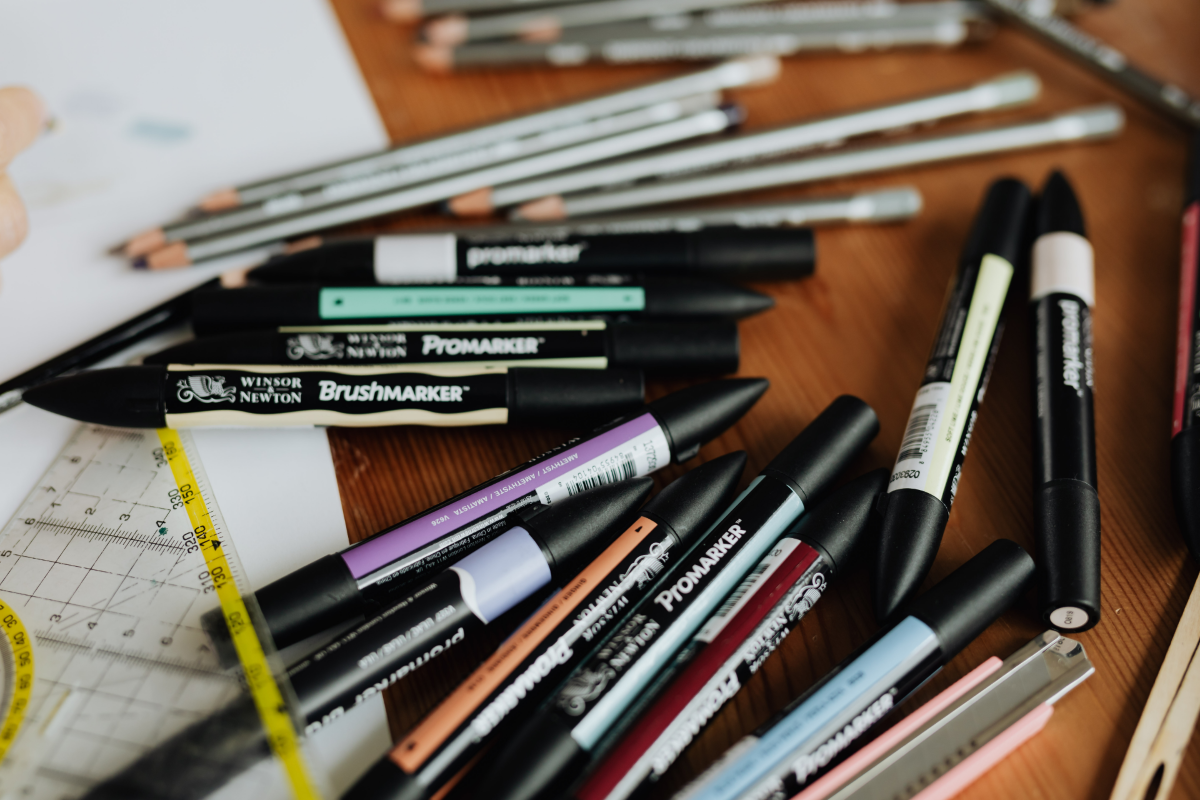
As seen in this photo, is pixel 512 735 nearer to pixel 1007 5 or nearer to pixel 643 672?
pixel 643 672

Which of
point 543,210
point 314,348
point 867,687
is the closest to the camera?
point 867,687

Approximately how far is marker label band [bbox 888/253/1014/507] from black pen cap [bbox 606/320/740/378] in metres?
0.11

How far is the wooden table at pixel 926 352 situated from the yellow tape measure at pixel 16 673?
0.16m

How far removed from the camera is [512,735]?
37cm

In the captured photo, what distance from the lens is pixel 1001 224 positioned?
54 cm

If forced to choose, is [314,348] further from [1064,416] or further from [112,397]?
[1064,416]

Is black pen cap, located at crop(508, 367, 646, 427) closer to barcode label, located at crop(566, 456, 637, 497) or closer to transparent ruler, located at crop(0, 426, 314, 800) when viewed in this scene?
barcode label, located at crop(566, 456, 637, 497)

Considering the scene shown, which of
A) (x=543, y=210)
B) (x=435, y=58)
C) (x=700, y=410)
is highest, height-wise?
(x=435, y=58)

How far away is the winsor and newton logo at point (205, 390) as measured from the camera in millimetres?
452

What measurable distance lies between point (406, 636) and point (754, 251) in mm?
329

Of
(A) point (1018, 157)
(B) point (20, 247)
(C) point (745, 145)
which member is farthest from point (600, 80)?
(B) point (20, 247)

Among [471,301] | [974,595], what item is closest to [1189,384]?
[974,595]

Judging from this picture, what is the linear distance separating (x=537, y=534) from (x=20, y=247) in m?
0.42

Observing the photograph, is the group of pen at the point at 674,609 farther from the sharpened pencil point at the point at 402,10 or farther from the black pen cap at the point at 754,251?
the sharpened pencil point at the point at 402,10
